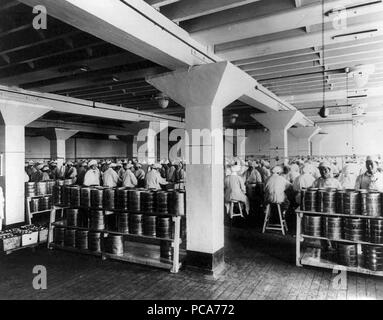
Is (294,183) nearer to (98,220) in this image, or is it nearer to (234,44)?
(234,44)

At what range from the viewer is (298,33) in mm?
5023

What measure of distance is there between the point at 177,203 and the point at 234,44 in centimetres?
289

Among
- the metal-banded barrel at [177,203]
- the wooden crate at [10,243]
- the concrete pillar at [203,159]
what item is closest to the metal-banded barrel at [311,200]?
the concrete pillar at [203,159]

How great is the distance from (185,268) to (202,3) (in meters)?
4.07

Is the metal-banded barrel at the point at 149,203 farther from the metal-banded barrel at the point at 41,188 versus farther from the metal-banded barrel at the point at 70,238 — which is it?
the metal-banded barrel at the point at 41,188

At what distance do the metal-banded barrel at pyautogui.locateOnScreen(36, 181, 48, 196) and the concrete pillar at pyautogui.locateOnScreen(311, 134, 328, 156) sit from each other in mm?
16514

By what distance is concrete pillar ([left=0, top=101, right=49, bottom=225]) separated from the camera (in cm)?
827

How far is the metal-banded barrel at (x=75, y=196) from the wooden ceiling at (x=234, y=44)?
2349 millimetres

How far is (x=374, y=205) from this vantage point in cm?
484

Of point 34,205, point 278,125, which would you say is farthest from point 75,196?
point 278,125

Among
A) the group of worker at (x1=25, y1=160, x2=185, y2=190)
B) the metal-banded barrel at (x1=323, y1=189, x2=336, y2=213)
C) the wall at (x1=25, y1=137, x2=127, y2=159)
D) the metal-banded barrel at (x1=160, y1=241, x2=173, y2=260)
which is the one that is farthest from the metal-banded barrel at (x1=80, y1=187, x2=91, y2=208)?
the wall at (x1=25, y1=137, x2=127, y2=159)

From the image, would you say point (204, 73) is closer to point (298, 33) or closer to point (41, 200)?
point (298, 33)

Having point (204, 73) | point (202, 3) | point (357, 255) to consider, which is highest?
point (202, 3)
